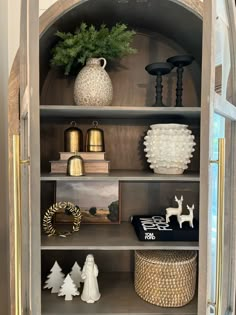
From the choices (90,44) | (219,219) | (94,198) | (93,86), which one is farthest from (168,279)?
(90,44)

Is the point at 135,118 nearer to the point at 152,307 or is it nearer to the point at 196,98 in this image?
the point at 196,98

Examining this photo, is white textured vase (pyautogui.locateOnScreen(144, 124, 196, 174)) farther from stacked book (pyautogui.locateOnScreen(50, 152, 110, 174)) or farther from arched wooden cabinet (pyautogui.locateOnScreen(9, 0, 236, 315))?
A: stacked book (pyautogui.locateOnScreen(50, 152, 110, 174))

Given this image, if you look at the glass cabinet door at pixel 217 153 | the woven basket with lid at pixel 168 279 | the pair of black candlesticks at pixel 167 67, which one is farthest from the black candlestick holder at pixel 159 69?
the woven basket with lid at pixel 168 279

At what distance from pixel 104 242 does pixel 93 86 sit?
54 centimetres

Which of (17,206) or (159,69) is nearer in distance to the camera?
(17,206)

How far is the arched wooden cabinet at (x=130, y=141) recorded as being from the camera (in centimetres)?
78

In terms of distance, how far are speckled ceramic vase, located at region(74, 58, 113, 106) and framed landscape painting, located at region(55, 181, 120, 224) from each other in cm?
38

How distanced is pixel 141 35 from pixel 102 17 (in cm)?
23

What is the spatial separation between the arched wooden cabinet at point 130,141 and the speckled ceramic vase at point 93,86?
0.16ft

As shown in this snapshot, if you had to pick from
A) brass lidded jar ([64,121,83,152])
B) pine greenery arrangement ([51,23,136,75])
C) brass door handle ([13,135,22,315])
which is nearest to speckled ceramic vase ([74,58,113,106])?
pine greenery arrangement ([51,23,136,75])

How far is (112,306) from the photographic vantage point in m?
1.05

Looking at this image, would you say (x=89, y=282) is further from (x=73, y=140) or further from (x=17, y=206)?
(x=73, y=140)

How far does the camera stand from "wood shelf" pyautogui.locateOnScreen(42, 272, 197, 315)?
1.01 m

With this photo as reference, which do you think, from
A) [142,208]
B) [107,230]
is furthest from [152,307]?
[142,208]
